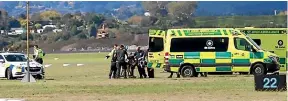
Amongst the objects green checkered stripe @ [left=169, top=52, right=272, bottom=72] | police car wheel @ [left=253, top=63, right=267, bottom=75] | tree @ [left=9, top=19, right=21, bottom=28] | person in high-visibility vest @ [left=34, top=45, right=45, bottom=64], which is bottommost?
police car wheel @ [left=253, top=63, right=267, bottom=75]

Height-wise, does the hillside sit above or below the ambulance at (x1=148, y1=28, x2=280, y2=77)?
above

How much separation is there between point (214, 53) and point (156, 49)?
4468 millimetres

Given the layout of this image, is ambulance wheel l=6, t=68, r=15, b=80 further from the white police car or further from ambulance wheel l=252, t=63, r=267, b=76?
ambulance wheel l=252, t=63, r=267, b=76

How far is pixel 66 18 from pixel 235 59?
13939cm

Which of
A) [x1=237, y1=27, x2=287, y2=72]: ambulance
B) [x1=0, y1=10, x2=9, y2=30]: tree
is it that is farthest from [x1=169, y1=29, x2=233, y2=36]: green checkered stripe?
[x1=0, y1=10, x2=9, y2=30]: tree

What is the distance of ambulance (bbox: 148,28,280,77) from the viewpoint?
115 feet

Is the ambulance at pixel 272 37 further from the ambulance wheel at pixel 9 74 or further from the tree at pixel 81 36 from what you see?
the tree at pixel 81 36

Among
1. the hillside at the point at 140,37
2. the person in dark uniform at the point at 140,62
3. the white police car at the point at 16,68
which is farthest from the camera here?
the hillside at the point at 140,37

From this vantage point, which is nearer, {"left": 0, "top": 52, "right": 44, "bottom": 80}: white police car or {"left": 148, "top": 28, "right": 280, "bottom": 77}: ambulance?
{"left": 148, "top": 28, "right": 280, "bottom": 77}: ambulance

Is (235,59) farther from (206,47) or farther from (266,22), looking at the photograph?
(266,22)

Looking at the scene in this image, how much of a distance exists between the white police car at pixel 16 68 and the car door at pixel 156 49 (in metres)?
4.72

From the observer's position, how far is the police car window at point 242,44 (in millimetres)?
34969

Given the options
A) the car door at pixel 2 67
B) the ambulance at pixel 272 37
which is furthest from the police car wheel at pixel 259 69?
the car door at pixel 2 67

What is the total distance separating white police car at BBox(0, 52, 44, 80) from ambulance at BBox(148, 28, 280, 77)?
5087 mm
